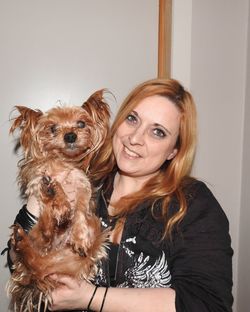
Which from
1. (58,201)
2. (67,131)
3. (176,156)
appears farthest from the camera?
(67,131)

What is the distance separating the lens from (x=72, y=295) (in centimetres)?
153

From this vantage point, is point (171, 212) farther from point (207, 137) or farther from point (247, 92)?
point (247, 92)

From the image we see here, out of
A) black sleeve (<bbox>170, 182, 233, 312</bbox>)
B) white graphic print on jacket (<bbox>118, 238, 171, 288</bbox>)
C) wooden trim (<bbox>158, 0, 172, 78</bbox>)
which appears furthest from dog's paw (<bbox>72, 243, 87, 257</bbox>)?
wooden trim (<bbox>158, 0, 172, 78</bbox>)

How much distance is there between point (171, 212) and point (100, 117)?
0.75 meters

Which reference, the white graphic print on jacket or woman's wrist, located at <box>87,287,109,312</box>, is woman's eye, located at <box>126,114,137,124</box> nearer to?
the white graphic print on jacket

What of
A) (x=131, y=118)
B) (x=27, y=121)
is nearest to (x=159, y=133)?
(x=131, y=118)

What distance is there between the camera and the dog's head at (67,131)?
76.7 inches

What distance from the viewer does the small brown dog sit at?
5.39 feet

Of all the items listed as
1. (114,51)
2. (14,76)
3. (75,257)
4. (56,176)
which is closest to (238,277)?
(75,257)

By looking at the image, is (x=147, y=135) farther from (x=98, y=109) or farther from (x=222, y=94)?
(x=222, y=94)

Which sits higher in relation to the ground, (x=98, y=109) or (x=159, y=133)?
(x=98, y=109)

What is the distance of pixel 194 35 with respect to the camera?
2.53 m

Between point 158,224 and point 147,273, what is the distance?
239 millimetres

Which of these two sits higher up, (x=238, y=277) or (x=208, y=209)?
(x=208, y=209)
